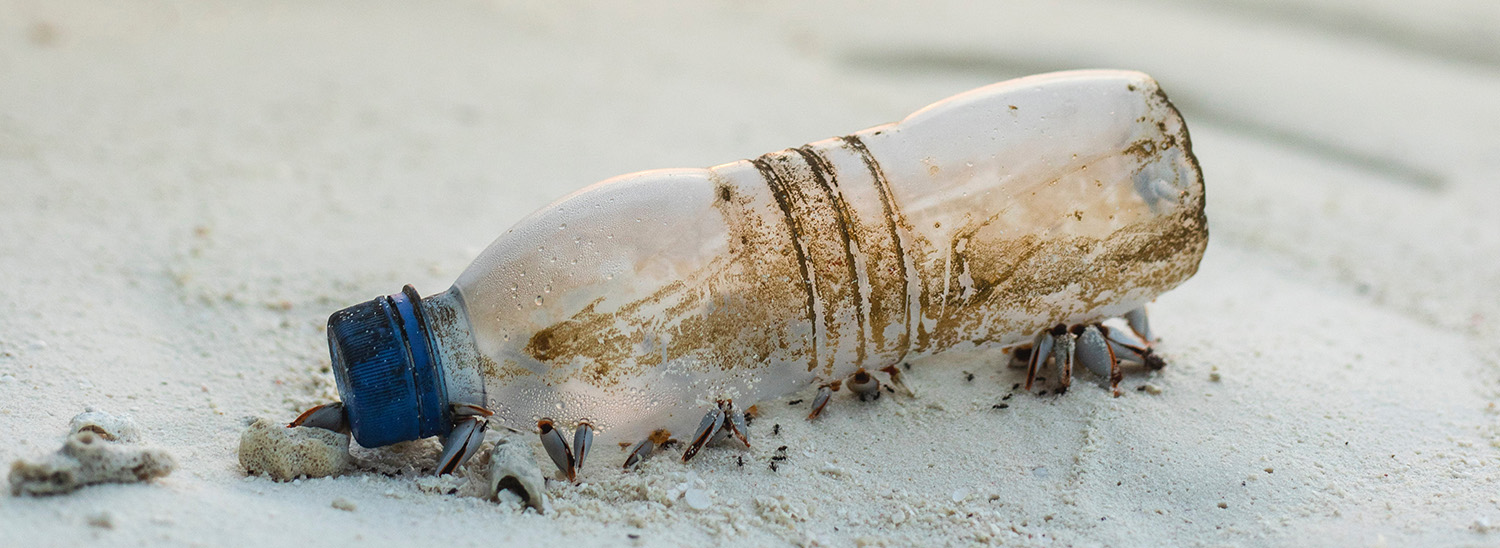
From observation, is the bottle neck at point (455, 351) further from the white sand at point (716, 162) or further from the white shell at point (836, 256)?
the white sand at point (716, 162)

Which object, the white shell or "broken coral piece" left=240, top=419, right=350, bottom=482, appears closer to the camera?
"broken coral piece" left=240, top=419, right=350, bottom=482

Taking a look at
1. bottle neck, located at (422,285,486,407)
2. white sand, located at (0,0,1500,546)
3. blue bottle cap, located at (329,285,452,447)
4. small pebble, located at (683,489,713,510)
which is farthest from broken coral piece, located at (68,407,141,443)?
small pebble, located at (683,489,713,510)

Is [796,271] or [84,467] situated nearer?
[84,467]

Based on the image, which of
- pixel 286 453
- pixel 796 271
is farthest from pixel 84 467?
pixel 796 271

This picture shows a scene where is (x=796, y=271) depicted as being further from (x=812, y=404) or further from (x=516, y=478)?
(x=516, y=478)

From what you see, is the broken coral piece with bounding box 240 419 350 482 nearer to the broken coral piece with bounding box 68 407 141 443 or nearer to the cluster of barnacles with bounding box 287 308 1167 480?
the cluster of barnacles with bounding box 287 308 1167 480
